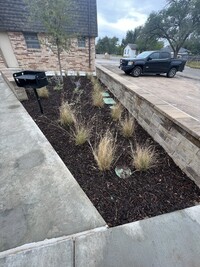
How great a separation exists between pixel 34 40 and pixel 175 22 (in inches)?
905

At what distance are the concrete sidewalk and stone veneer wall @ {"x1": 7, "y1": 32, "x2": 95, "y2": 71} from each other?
357 inches

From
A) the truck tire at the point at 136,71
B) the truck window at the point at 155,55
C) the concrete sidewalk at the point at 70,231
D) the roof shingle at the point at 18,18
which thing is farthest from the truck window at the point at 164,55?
the concrete sidewalk at the point at 70,231

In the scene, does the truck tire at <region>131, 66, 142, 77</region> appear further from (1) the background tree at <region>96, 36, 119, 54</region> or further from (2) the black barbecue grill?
(1) the background tree at <region>96, 36, 119, 54</region>

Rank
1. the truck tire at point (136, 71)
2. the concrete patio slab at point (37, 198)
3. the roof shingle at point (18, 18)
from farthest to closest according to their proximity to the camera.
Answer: the truck tire at point (136, 71) < the roof shingle at point (18, 18) < the concrete patio slab at point (37, 198)

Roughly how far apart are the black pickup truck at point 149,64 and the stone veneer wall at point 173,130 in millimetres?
6955

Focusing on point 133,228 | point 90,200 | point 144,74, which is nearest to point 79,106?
point 90,200

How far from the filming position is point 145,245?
4.16 feet

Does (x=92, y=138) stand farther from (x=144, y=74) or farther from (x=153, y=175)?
(x=144, y=74)

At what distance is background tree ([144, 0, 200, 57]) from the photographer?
834 inches

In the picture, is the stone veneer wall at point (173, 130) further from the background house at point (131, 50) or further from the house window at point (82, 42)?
the background house at point (131, 50)

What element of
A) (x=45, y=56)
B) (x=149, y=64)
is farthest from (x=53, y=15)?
(x=149, y=64)

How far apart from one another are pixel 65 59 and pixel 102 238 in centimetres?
1187

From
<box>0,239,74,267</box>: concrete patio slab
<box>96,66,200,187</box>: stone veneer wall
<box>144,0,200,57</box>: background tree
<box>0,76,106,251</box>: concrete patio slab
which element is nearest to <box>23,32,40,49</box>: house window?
<box>96,66,200,187</box>: stone veneer wall

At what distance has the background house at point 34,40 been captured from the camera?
9.23m
